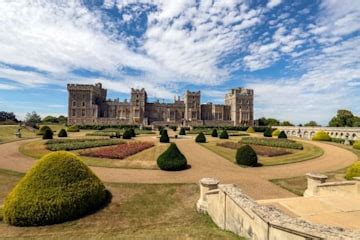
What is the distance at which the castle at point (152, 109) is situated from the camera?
77.1m

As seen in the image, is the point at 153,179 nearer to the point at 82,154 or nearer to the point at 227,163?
the point at 227,163

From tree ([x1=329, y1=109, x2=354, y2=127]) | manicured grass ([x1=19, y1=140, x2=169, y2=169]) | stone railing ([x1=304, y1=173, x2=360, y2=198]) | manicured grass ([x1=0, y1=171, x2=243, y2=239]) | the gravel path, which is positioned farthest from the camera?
tree ([x1=329, y1=109, x2=354, y2=127])

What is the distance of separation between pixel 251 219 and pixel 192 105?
8105 centimetres

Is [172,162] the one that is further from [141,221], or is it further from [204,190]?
[141,221]

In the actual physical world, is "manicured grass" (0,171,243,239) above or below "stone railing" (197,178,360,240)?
below

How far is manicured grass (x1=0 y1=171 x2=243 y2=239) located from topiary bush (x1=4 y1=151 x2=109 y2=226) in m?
0.32

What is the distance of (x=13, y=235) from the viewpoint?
6.97 meters

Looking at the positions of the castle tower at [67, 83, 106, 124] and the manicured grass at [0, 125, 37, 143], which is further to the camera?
the castle tower at [67, 83, 106, 124]

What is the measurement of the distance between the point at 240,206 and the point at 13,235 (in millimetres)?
7044

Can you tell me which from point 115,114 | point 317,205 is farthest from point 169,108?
point 317,205

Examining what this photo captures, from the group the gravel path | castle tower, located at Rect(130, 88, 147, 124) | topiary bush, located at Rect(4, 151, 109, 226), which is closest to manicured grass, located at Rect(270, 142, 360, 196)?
the gravel path

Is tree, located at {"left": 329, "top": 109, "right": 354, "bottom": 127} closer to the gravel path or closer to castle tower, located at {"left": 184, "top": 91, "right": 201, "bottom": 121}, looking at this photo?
castle tower, located at {"left": 184, "top": 91, "right": 201, "bottom": 121}

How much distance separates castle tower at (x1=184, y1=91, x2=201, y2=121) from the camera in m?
85.6

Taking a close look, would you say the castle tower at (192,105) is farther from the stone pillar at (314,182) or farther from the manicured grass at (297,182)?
the stone pillar at (314,182)
